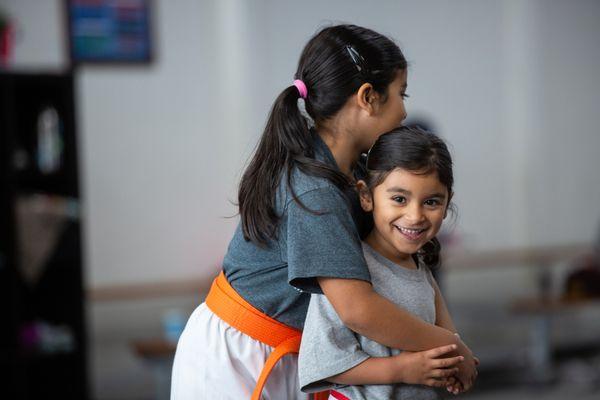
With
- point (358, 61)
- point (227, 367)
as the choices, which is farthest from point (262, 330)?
point (358, 61)

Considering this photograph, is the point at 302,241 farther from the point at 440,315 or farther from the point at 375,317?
the point at 440,315

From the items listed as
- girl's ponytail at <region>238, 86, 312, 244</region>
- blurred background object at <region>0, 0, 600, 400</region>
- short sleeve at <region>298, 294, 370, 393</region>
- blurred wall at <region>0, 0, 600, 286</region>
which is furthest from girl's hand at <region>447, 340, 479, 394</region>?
blurred wall at <region>0, 0, 600, 286</region>

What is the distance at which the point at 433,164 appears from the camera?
1336 millimetres

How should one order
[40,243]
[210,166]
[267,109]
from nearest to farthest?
[40,243] < [210,166] < [267,109]

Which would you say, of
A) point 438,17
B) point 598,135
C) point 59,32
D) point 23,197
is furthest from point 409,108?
point 23,197

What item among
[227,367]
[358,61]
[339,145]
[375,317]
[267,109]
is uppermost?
[358,61]

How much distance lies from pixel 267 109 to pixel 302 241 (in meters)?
4.18

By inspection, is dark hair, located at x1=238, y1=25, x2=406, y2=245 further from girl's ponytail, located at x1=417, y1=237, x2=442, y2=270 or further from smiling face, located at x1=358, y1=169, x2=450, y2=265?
girl's ponytail, located at x1=417, y1=237, x2=442, y2=270

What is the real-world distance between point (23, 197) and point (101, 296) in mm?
1247

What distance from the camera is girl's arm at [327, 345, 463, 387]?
1.31 meters

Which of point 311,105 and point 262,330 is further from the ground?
point 311,105

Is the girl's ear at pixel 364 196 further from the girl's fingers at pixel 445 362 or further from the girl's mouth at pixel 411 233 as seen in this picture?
the girl's fingers at pixel 445 362

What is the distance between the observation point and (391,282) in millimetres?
1362

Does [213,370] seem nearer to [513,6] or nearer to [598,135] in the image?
[513,6]
